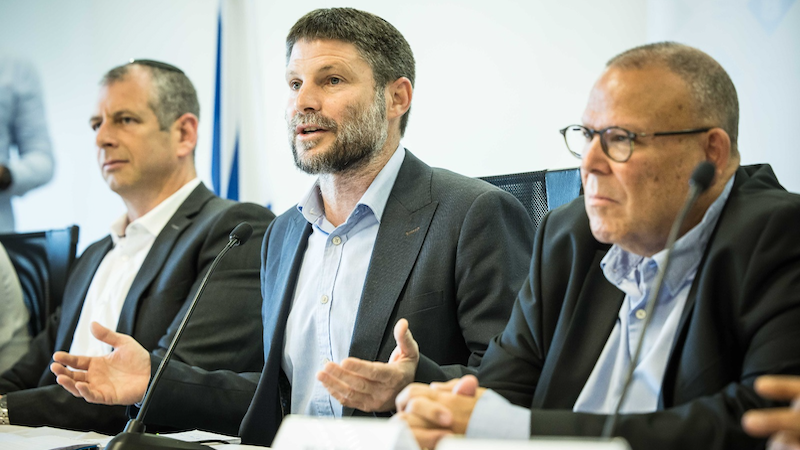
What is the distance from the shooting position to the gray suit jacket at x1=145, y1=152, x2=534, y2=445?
1.84 m

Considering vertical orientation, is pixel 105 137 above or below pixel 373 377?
above

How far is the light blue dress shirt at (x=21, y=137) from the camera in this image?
139 inches

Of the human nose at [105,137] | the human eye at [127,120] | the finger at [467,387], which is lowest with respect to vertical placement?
the finger at [467,387]

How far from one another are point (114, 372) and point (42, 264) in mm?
1403

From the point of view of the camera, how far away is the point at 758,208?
1.30m

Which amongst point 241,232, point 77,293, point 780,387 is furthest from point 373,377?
point 77,293

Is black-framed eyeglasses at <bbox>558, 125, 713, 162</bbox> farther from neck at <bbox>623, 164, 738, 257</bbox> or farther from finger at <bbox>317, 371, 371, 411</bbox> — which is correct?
finger at <bbox>317, 371, 371, 411</bbox>

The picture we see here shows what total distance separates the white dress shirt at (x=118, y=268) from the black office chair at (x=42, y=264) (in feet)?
1.04

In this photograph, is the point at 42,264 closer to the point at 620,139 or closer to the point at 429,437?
the point at 429,437

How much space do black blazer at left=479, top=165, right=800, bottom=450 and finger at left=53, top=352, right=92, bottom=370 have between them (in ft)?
3.55

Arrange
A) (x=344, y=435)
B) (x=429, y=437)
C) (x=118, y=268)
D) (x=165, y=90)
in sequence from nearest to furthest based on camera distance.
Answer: (x=344, y=435) < (x=429, y=437) < (x=118, y=268) < (x=165, y=90)

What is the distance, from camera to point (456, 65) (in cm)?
312

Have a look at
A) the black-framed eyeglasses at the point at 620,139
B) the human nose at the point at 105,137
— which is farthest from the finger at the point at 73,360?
the black-framed eyeglasses at the point at 620,139

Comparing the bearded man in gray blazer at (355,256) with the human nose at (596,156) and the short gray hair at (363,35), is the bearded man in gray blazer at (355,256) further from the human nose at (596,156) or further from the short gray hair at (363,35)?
the human nose at (596,156)
